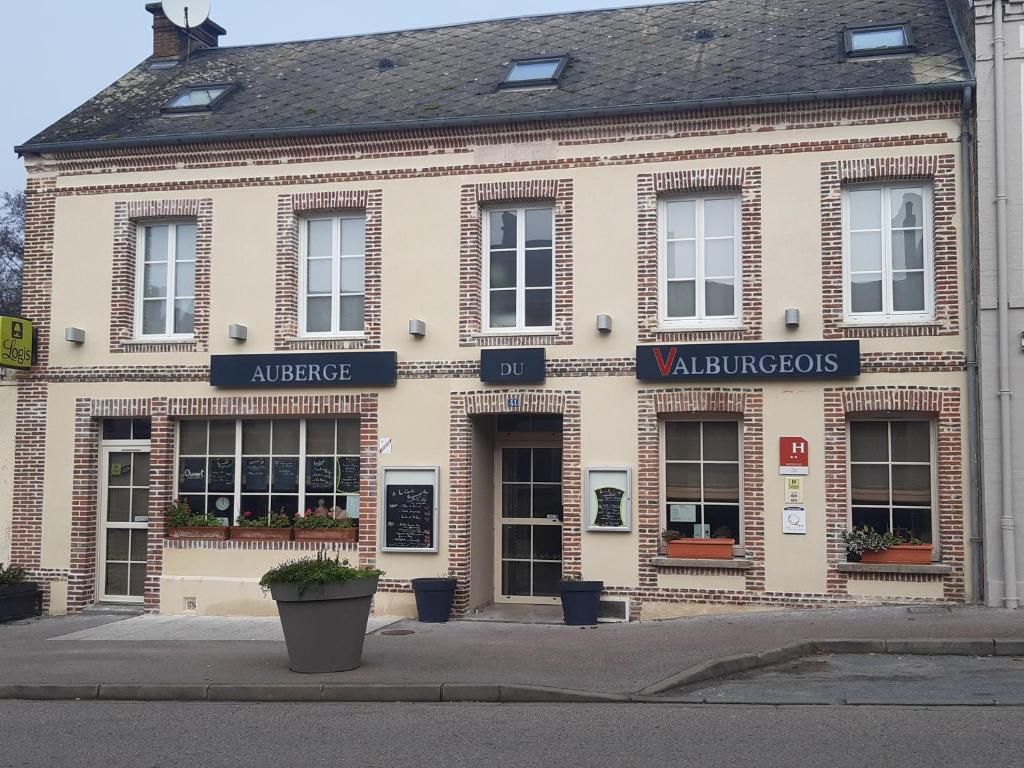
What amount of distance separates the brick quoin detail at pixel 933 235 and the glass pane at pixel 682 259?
1.61m

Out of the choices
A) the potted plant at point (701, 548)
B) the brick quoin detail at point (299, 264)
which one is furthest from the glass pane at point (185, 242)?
the potted plant at point (701, 548)

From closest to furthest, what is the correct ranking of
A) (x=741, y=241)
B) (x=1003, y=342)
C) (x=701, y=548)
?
1. (x=1003, y=342)
2. (x=701, y=548)
3. (x=741, y=241)

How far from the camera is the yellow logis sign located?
15.3 m

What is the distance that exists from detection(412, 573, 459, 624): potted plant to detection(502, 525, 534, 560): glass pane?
151 cm

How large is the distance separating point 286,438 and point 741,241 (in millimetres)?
6588

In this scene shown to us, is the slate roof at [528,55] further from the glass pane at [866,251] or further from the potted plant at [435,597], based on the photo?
the potted plant at [435,597]

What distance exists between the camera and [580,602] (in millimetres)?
13570

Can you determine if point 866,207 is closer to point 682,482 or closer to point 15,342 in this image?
point 682,482

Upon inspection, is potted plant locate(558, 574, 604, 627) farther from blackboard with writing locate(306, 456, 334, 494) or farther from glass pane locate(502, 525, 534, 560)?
blackboard with writing locate(306, 456, 334, 494)

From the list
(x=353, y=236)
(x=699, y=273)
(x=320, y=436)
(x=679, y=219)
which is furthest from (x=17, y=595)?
(x=679, y=219)

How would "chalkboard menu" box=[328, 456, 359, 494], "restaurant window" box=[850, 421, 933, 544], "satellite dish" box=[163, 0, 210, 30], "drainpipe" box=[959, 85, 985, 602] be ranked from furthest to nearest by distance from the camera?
"satellite dish" box=[163, 0, 210, 30] → "chalkboard menu" box=[328, 456, 359, 494] → "restaurant window" box=[850, 421, 933, 544] → "drainpipe" box=[959, 85, 985, 602]

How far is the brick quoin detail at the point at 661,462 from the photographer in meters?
13.5

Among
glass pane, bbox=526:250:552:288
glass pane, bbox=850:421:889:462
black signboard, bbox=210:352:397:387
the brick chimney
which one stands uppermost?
the brick chimney

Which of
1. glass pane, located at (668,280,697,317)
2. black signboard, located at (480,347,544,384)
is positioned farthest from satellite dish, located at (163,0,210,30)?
glass pane, located at (668,280,697,317)
